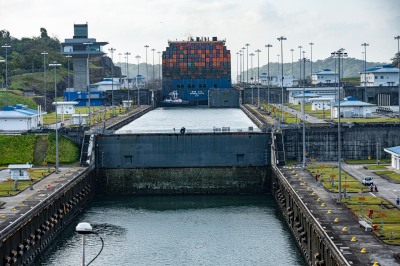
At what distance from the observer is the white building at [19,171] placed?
66106mm

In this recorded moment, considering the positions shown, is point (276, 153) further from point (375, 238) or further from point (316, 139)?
point (375, 238)

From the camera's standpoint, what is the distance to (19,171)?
219ft

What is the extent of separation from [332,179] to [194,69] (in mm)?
128250

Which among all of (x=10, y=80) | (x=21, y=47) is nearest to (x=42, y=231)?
(x=10, y=80)

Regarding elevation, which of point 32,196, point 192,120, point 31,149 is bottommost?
point 32,196

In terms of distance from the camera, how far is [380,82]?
15450cm

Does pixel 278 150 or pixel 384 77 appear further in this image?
pixel 384 77

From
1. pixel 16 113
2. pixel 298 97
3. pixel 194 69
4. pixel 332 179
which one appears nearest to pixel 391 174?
pixel 332 179

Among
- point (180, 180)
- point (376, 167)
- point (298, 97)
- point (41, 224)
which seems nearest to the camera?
point (41, 224)

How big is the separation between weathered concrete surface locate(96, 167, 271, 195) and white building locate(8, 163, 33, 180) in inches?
426

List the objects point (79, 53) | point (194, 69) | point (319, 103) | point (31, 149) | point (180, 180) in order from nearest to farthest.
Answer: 1. point (180, 180)
2. point (31, 149)
3. point (319, 103)
4. point (79, 53)
5. point (194, 69)

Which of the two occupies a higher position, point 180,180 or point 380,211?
point 380,211

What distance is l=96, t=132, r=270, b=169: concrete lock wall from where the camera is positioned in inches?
3081

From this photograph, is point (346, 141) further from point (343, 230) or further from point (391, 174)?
point (343, 230)
